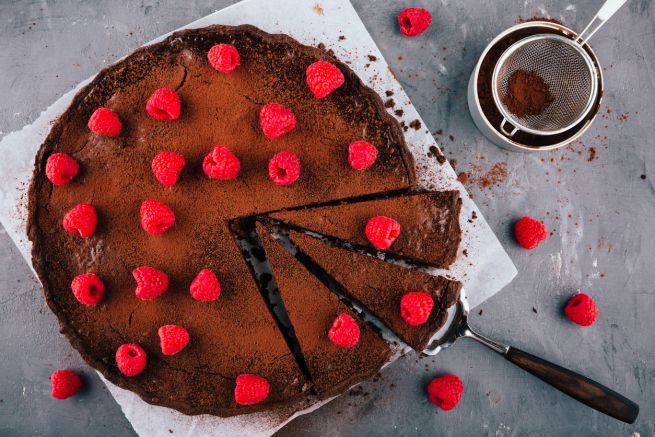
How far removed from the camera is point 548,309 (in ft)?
12.6

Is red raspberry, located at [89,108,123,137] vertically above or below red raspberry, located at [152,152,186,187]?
above

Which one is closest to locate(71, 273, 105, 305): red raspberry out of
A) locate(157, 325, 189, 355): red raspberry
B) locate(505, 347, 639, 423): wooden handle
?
locate(157, 325, 189, 355): red raspberry

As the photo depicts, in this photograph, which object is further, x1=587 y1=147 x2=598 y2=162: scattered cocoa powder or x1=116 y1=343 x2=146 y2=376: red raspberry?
x1=587 y1=147 x2=598 y2=162: scattered cocoa powder

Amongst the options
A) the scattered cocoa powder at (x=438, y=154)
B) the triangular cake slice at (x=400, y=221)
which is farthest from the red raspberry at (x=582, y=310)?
the scattered cocoa powder at (x=438, y=154)

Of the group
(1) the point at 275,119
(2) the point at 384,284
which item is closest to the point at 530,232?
(2) the point at 384,284

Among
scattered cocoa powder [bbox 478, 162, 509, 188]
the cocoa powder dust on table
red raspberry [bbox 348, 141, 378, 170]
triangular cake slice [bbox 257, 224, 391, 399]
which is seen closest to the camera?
red raspberry [bbox 348, 141, 378, 170]

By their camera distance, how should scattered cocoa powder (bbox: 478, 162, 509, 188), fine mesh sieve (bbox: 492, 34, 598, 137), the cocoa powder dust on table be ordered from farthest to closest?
scattered cocoa powder (bbox: 478, 162, 509, 188) < the cocoa powder dust on table < fine mesh sieve (bbox: 492, 34, 598, 137)

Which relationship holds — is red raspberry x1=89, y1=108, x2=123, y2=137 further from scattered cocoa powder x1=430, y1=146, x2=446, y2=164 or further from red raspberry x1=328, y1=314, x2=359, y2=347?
scattered cocoa powder x1=430, y1=146, x2=446, y2=164

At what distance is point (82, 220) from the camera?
305cm

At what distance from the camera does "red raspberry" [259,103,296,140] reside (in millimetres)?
3047

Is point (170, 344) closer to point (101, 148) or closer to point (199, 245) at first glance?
point (199, 245)

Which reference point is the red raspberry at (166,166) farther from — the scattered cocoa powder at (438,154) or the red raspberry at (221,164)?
the scattered cocoa powder at (438,154)

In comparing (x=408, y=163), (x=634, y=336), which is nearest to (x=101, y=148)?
(x=408, y=163)

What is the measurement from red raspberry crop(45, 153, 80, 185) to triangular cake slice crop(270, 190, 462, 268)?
1331 millimetres
